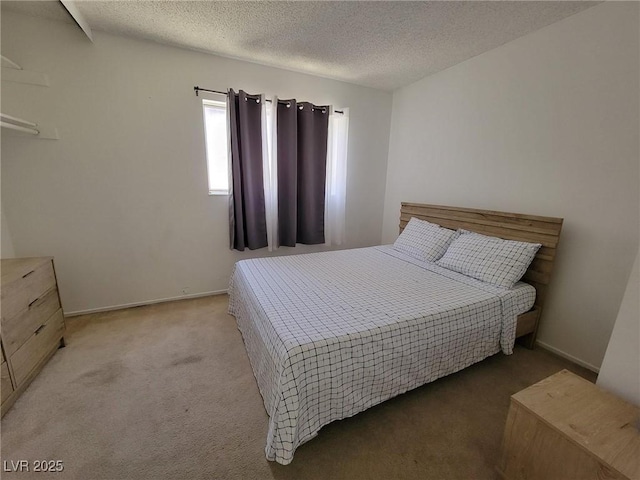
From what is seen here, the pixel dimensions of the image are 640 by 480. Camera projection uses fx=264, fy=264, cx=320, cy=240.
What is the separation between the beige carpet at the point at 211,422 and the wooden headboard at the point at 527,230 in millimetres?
589

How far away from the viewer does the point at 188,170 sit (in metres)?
2.69

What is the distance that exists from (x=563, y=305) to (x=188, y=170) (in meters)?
3.53

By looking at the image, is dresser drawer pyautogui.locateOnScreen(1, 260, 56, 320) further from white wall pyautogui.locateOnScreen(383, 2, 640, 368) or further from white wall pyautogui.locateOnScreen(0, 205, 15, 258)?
white wall pyautogui.locateOnScreen(383, 2, 640, 368)

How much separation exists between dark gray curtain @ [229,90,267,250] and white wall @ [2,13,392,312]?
169mm

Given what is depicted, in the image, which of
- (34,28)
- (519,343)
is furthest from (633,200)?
(34,28)

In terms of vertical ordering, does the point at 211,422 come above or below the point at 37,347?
below

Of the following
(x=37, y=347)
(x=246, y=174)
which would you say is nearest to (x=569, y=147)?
(x=246, y=174)

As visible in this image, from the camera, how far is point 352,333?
1331 mm

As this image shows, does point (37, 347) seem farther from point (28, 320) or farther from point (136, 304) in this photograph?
point (136, 304)

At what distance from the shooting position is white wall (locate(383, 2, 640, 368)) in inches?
68.2

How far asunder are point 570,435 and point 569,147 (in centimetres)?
197

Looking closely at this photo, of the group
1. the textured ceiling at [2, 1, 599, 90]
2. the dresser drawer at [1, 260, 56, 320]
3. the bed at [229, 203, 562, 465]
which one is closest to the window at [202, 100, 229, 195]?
the textured ceiling at [2, 1, 599, 90]

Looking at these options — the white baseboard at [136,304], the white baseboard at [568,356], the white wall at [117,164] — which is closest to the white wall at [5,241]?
the white wall at [117,164]

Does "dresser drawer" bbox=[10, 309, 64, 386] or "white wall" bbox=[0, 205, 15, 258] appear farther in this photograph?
"white wall" bbox=[0, 205, 15, 258]
